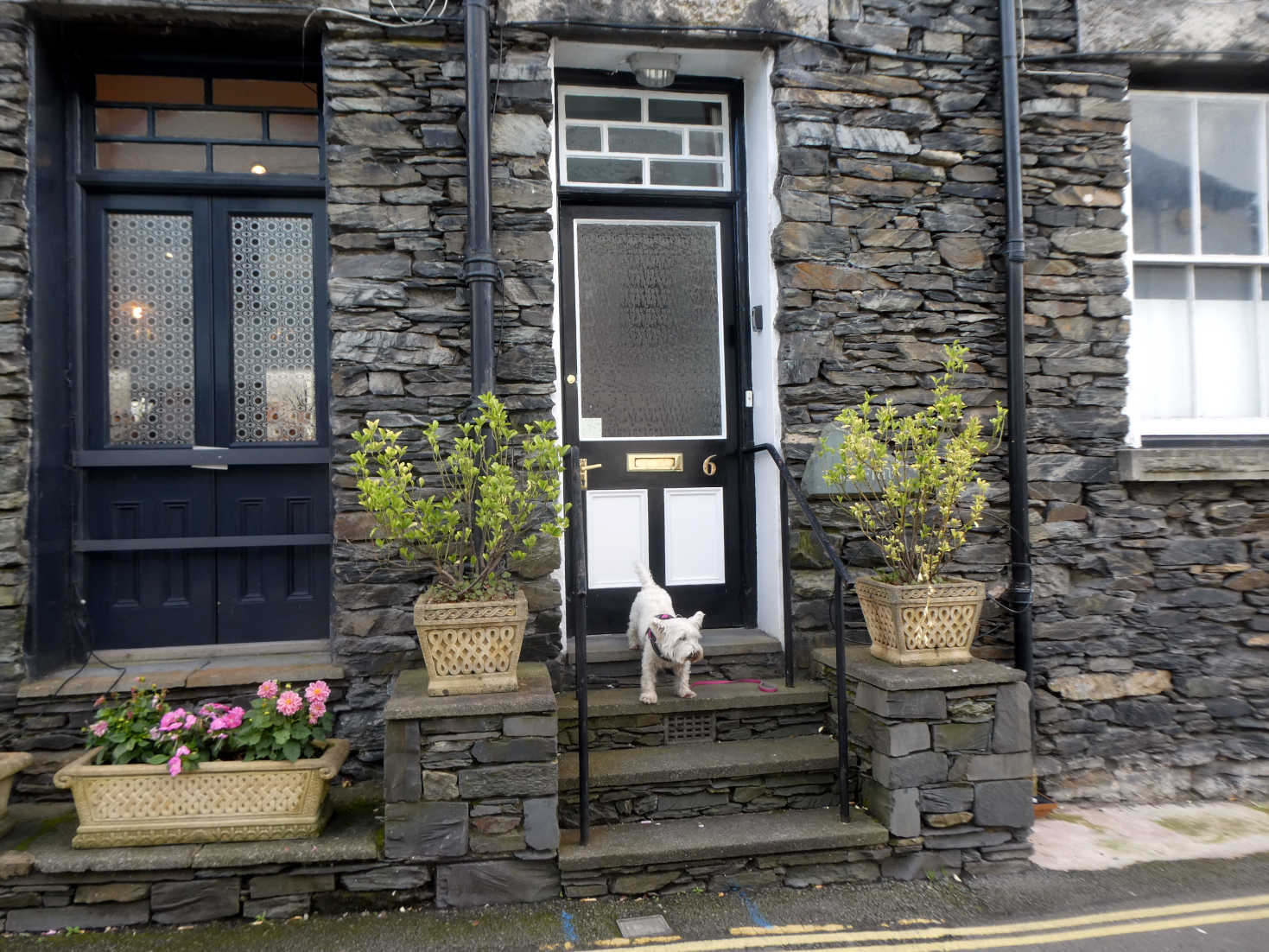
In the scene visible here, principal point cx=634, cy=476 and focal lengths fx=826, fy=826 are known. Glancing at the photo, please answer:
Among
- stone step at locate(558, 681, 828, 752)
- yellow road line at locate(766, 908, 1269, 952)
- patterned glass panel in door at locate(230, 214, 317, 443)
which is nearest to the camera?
yellow road line at locate(766, 908, 1269, 952)

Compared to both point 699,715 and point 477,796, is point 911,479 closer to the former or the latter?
point 699,715

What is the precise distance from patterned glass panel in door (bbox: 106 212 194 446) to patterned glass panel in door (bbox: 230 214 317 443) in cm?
22

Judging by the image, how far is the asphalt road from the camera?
2.83 m

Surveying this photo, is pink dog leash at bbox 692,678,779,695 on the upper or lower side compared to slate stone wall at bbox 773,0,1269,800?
lower

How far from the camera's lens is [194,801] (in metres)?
3.07

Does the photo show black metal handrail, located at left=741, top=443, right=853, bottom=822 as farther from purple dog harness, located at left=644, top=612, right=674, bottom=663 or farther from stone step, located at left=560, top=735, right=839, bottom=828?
purple dog harness, located at left=644, top=612, right=674, bottom=663

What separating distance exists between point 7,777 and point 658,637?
257cm

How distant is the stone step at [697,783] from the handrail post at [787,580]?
0.43 meters

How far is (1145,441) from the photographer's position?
4434 millimetres

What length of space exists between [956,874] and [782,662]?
1161mm

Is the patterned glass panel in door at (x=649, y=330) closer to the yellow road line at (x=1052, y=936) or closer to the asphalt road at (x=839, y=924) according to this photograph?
the asphalt road at (x=839, y=924)

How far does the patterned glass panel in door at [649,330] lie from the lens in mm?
4355

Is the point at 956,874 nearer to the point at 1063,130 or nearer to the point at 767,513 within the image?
the point at 767,513

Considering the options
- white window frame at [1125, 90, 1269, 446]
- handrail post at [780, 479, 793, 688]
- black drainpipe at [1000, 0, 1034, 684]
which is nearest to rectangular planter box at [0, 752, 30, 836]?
handrail post at [780, 479, 793, 688]
